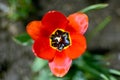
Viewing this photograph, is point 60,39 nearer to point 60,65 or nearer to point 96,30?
point 60,65

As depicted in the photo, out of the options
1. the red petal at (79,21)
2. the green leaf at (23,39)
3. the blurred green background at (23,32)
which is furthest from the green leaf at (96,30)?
the red petal at (79,21)

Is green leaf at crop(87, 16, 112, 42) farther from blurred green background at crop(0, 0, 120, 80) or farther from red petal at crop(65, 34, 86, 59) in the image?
red petal at crop(65, 34, 86, 59)

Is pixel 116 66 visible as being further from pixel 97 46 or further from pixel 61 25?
pixel 61 25

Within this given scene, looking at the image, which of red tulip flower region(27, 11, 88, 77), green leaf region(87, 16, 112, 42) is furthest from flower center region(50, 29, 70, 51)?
green leaf region(87, 16, 112, 42)

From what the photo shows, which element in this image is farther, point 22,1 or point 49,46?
point 22,1

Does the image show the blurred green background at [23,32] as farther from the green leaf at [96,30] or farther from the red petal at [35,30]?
the red petal at [35,30]

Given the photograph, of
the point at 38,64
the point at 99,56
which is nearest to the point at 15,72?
the point at 38,64
